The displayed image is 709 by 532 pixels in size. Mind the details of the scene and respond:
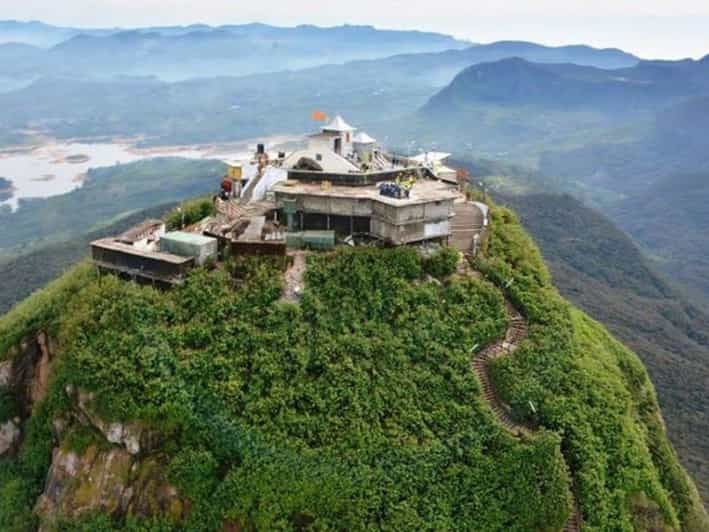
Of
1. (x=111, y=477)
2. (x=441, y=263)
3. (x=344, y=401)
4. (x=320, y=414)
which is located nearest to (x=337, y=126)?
(x=441, y=263)

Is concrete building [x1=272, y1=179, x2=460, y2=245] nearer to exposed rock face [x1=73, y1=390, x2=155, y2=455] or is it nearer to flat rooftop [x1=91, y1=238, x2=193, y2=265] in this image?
flat rooftop [x1=91, y1=238, x2=193, y2=265]

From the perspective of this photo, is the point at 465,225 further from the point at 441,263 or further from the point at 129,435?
the point at 129,435

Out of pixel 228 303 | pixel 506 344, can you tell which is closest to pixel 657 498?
pixel 506 344

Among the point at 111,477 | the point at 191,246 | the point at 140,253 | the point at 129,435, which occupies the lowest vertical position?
the point at 111,477

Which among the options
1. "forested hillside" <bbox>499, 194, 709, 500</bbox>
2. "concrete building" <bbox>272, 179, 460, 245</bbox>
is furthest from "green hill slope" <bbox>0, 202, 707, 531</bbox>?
"forested hillside" <bbox>499, 194, 709, 500</bbox>

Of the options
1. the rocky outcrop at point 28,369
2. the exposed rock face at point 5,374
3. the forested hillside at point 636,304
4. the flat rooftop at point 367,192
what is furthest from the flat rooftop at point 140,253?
the forested hillside at point 636,304
